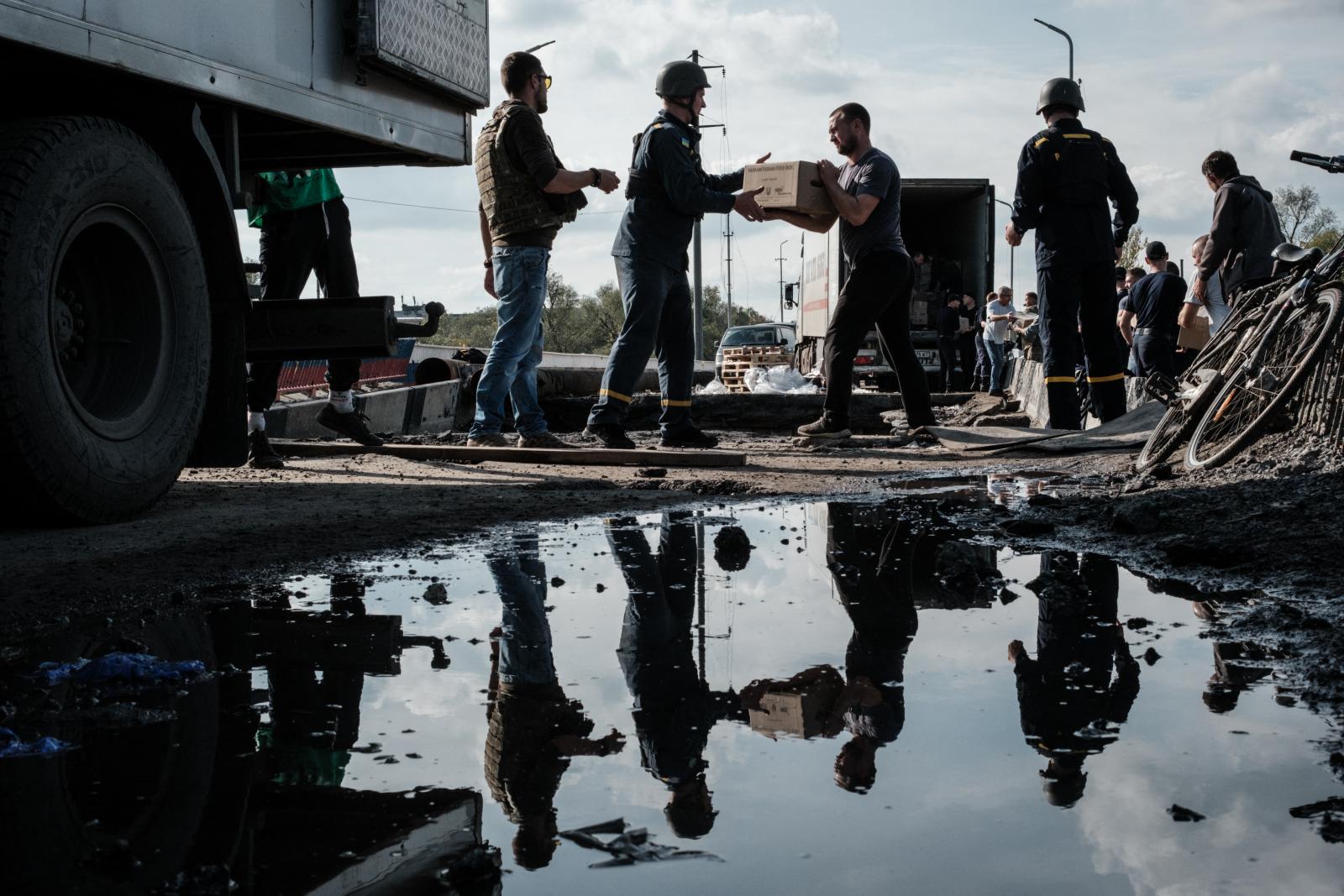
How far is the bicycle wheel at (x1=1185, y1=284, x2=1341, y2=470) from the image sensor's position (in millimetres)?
5234

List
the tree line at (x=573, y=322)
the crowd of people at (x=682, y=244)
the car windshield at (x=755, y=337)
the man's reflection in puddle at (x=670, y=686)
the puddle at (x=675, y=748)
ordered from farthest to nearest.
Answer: the tree line at (x=573, y=322), the car windshield at (x=755, y=337), the crowd of people at (x=682, y=244), the man's reflection in puddle at (x=670, y=686), the puddle at (x=675, y=748)

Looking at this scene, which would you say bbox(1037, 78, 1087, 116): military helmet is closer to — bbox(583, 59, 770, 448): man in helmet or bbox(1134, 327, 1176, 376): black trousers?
bbox(583, 59, 770, 448): man in helmet

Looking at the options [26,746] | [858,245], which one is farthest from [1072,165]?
[26,746]

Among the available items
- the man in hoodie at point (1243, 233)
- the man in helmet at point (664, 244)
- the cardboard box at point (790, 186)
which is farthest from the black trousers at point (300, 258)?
the man in hoodie at point (1243, 233)

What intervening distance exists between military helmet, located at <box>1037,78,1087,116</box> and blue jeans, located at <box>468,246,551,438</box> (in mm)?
3190

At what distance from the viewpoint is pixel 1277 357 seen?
580cm

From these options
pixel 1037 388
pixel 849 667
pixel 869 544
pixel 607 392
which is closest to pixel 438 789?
pixel 849 667

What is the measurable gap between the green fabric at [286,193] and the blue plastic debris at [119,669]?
4399mm

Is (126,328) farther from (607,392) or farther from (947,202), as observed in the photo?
(947,202)

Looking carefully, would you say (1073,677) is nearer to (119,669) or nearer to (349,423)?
(119,669)

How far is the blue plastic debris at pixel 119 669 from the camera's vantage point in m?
2.51

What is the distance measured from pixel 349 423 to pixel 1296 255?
16.3ft

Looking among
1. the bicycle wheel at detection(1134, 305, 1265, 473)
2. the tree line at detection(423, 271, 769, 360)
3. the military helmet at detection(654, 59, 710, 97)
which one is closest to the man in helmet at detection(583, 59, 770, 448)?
the military helmet at detection(654, 59, 710, 97)

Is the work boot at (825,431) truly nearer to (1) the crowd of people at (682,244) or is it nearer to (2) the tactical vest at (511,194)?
(1) the crowd of people at (682,244)
